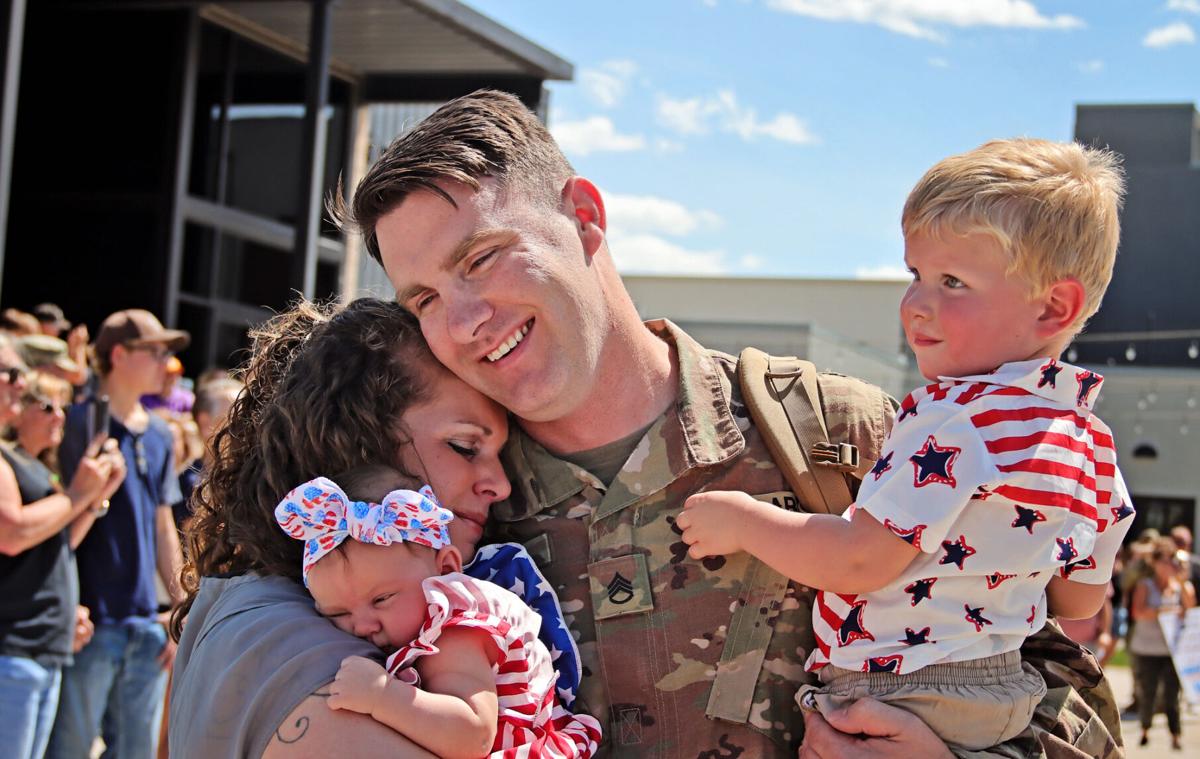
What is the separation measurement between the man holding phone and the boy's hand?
3845 mm

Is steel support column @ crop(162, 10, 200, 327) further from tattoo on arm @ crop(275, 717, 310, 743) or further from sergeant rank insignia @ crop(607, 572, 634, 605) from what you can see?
tattoo on arm @ crop(275, 717, 310, 743)

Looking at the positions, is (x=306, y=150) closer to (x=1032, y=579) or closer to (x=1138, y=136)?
(x=1032, y=579)

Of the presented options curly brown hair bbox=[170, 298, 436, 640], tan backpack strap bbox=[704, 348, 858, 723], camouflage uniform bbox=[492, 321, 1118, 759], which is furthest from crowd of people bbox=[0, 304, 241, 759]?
tan backpack strap bbox=[704, 348, 858, 723]

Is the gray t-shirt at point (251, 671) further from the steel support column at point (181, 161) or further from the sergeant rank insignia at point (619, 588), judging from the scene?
the steel support column at point (181, 161)

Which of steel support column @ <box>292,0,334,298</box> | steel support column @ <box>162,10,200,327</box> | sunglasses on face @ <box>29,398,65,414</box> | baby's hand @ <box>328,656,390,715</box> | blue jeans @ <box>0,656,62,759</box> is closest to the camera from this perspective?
baby's hand @ <box>328,656,390,715</box>

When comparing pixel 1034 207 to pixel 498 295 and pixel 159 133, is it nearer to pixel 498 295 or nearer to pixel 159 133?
pixel 498 295

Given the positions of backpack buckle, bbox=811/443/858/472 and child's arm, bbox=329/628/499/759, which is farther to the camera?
backpack buckle, bbox=811/443/858/472

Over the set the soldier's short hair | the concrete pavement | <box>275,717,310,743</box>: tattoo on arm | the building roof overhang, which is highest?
the building roof overhang

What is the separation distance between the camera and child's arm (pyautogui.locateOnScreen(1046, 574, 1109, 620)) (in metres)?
2.41

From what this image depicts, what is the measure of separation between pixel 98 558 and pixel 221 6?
385 inches

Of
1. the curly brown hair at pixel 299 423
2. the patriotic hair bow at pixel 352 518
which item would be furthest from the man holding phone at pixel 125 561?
the patriotic hair bow at pixel 352 518

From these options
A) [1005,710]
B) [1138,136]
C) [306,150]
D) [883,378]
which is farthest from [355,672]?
[1138,136]

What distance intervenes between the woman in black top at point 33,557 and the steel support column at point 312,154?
607 centimetres

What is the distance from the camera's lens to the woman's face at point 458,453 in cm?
236
